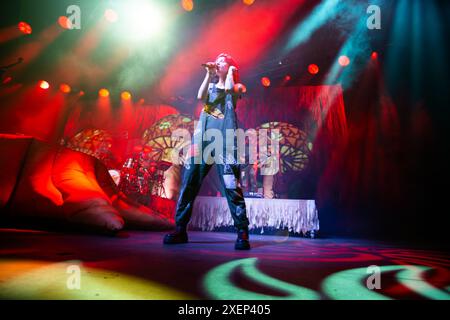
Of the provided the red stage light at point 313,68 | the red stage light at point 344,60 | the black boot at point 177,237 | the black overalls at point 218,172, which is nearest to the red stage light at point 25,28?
the black overalls at point 218,172

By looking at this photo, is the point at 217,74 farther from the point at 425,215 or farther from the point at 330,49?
the point at 425,215

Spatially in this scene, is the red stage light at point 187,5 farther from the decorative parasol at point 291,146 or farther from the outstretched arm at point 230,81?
the outstretched arm at point 230,81

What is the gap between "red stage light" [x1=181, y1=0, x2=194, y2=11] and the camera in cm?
559

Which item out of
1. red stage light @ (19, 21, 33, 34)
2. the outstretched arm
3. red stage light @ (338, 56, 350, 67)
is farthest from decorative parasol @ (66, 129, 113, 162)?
red stage light @ (338, 56, 350, 67)

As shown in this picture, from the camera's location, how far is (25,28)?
19.6 ft

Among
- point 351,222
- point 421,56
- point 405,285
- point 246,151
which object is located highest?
point 421,56

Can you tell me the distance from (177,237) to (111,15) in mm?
5770

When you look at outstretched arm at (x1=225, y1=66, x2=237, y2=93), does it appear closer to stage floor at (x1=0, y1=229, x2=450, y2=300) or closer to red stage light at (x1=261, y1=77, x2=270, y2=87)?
stage floor at (x1=0, y1=229, x2=450, y2=300)

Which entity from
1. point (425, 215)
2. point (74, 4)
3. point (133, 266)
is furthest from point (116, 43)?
point (425, 215)

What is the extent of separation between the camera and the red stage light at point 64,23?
19.6 feet

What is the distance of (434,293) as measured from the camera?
1070mm

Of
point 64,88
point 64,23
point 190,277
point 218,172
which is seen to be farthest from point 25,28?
point 190,277

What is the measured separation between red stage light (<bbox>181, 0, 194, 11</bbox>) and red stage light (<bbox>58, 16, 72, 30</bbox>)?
2.71 meters

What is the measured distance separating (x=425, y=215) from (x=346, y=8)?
469 centimetres
